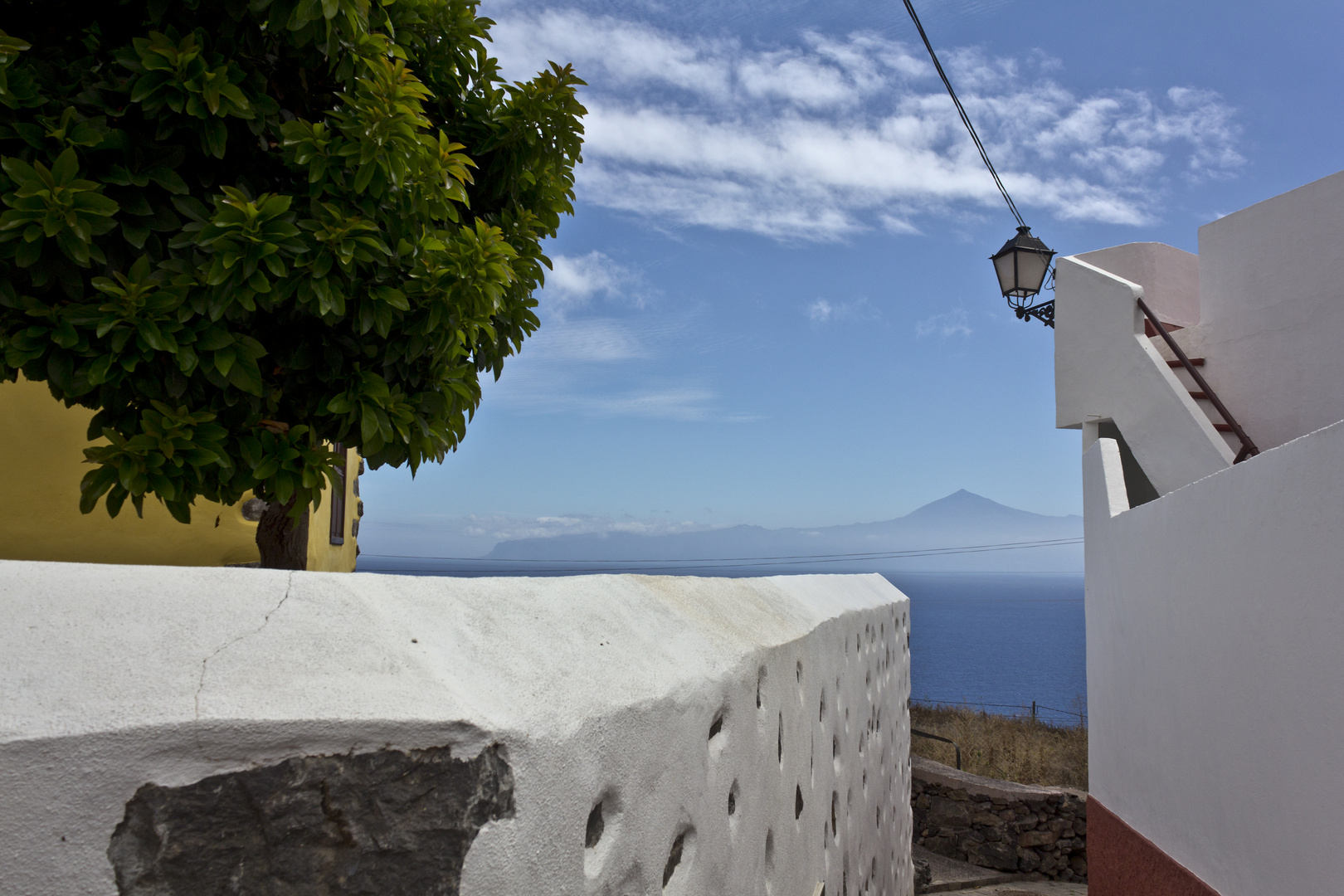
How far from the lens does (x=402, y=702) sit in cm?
145

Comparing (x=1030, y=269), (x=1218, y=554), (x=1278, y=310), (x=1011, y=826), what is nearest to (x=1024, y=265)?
(x=1030, y=269)

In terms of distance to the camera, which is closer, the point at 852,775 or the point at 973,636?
the point at 852,775

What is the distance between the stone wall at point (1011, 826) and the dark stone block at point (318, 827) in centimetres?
1199

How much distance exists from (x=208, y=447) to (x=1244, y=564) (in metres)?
4.33

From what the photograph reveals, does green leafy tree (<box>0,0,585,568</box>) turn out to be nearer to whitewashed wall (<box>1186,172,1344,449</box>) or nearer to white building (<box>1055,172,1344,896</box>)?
white building (<box>1055,172,1344,896</box>)

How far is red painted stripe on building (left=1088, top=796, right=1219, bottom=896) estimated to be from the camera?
4.61m

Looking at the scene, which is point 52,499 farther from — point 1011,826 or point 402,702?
point 1011,826

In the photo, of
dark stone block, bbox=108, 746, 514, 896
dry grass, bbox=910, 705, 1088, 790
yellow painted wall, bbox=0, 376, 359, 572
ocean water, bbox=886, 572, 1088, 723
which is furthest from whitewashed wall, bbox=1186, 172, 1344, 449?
ocean water, bbox=886, 572, 1088, 723

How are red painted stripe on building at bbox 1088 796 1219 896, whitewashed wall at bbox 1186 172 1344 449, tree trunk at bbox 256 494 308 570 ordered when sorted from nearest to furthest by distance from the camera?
tree trunk at bbox 256 494 308 570, red painted stripe on building at bbox 1088 796 1219 896, whitewashed wall at bbox 1186 172 1344 449

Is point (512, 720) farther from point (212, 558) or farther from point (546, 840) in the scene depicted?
point (212, 558)

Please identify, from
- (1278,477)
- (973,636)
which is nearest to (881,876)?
(1278,477)

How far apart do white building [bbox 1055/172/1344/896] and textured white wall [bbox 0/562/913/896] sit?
2.20 meters

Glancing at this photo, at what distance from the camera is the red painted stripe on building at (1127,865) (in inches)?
182

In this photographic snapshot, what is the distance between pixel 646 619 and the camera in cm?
249
